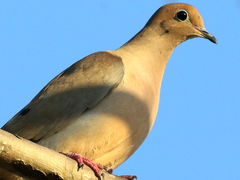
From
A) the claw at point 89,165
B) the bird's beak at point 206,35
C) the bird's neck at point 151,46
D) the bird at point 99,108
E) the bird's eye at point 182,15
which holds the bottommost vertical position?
the claw at point 89,165

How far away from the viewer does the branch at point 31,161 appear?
11.4 ft

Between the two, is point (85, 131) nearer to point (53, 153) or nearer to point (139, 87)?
point (139, 87)

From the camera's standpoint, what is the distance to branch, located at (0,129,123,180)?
3463mm

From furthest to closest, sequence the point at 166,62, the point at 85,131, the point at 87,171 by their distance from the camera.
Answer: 1. the point at 166,62
2. the point at 85,131
3. the point at 87,171

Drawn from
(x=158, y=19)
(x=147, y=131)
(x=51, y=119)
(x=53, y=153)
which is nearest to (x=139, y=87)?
(x=147, y=131)

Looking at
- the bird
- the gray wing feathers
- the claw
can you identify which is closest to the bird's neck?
the bird

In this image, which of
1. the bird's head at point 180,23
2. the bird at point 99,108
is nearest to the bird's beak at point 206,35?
the bird's head at point 180,23

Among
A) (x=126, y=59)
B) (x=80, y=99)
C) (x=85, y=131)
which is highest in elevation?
(x=126, y=59)

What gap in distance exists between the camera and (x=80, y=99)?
5.23 metres

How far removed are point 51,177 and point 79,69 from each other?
1.94 metres

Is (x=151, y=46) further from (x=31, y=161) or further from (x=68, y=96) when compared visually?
(x=31, y=161)

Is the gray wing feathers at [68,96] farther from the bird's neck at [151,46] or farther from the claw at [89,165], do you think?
the claw at [89,165]

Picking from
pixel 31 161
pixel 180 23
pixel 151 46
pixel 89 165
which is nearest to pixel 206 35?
pixel 180 23

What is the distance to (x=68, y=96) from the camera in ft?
17.4
